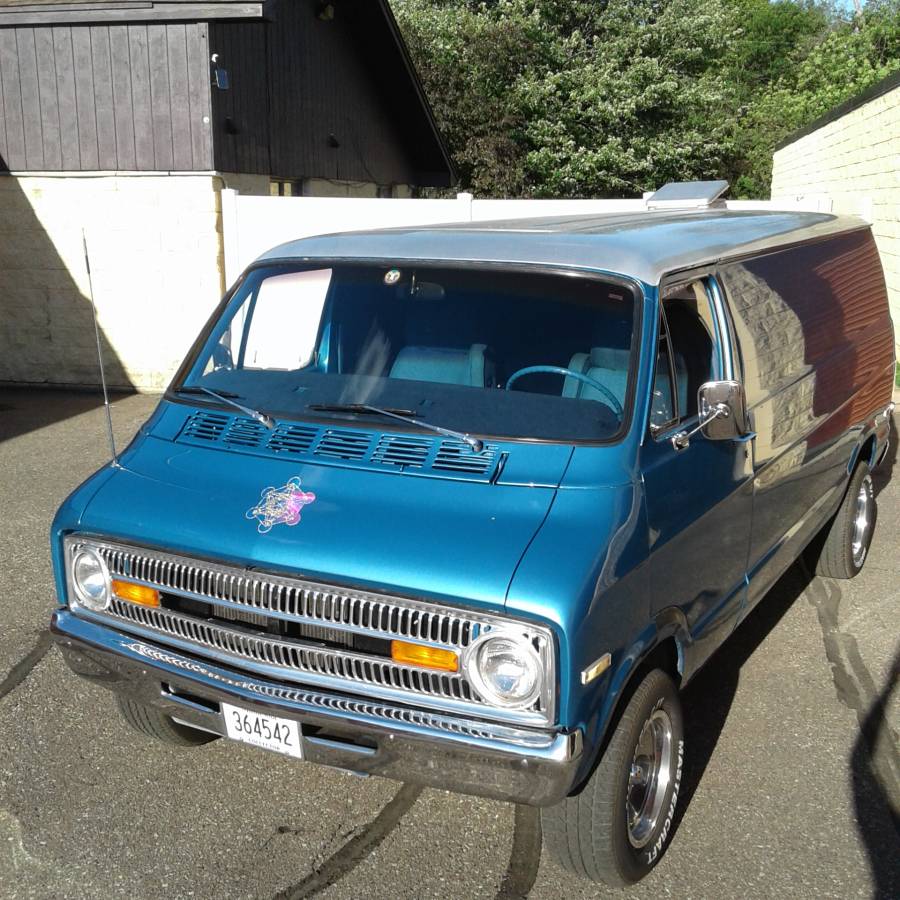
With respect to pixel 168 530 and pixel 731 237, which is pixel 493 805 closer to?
pixel 168 530

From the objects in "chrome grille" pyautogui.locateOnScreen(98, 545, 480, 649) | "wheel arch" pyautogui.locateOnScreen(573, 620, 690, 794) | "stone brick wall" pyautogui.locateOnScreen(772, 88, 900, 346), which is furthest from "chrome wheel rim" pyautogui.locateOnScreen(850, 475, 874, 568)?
"stone brick wall" pyautogui.locateOnScreen(772, 88, 900, 346)

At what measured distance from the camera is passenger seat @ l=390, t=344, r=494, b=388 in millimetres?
3863

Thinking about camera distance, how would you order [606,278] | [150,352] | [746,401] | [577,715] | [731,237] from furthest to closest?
[150,352]
[731,237]
[746,401]
[606,278]
[577,715]

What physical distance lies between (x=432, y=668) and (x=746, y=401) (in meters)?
1.83

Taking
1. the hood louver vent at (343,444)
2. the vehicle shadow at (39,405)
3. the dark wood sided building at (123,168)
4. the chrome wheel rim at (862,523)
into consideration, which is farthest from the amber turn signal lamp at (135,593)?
the dark wood sided building at (123,168)

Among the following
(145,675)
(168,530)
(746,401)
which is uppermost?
(746,401)

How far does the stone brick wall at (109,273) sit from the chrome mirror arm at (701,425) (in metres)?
9.18

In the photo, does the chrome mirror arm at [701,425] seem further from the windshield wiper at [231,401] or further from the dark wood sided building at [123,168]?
the dark wood sided building at [123,168]

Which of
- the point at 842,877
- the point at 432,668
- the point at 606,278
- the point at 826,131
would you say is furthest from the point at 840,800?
the point at 826,131

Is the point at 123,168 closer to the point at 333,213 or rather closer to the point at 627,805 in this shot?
the point at 333,213

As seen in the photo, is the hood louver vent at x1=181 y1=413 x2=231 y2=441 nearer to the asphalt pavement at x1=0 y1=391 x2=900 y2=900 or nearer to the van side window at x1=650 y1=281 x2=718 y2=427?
the asphalt pavement at x1=0 y1=391 x2=900 y2=900

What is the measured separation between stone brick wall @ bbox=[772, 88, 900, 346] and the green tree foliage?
766 centimetres

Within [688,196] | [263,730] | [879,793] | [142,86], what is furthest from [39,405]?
[879,793]

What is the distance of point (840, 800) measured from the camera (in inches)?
151
